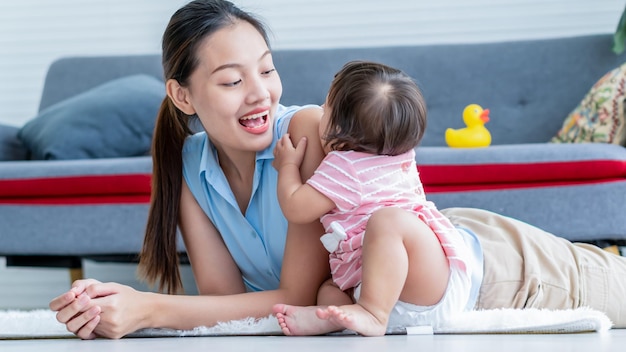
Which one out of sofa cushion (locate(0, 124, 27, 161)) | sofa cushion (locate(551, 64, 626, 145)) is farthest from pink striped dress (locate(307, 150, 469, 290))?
sofa cushion (locate(0, 124, 27, 161))

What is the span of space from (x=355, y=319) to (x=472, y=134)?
181cm

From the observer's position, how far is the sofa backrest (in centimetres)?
354

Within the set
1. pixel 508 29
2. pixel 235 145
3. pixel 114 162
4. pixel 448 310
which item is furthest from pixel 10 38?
pixel 448 310

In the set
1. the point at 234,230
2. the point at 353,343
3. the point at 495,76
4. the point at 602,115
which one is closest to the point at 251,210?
the point at 234,230

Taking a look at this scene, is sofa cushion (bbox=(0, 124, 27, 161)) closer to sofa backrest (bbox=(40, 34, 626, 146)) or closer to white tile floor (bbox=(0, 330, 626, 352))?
sofa backrest (bbox=(40, 34, 626, 146))

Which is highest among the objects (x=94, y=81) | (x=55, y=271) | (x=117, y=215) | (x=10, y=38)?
(x=10, y=38)

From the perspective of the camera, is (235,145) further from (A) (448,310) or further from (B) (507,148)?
(B) (507,148)

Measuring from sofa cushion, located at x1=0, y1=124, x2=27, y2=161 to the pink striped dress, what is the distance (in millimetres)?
2458

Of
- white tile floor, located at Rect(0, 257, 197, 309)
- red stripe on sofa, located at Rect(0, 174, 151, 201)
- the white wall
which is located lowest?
white tile floor, located at Rect(0, 257, 197, 309)

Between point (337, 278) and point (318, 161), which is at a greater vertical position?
point (318, 161)

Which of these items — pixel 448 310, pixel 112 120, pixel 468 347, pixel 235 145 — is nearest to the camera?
pixel 468 347

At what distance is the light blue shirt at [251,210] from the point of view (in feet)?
5.68

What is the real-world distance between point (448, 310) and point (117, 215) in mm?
1756

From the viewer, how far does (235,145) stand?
1.68m
